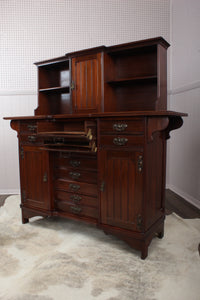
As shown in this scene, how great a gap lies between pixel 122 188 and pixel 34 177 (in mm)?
1139

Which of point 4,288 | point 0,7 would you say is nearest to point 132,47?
point 4,288

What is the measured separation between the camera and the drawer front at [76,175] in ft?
8.33

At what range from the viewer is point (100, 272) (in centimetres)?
201

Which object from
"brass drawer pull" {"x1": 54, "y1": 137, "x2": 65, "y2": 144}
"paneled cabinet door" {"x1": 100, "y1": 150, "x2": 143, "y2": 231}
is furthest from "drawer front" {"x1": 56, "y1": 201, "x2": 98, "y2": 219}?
"brass drawer pull" {"x1": 54, "y1": 137, "x2": 65, "y2": 144}

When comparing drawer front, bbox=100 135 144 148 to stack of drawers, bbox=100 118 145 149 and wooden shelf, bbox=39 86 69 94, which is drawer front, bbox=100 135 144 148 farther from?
wooden shelf, bbox=39 86 69 94

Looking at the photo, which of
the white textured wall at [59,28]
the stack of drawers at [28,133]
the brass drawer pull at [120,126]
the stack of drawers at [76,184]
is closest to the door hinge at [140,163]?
the brass drawer pull at [120,126]

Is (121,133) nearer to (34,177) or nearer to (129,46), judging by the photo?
(129,46)

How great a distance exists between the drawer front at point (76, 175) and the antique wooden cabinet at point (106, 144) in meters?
0.01

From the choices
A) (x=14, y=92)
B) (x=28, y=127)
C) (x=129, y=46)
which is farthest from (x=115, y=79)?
(x=14, y=92)

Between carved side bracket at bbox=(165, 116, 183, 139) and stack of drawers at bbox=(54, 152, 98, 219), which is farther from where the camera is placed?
stack of drawers at bbox=(54, 152, 98, 219)

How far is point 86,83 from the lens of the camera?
2.82m

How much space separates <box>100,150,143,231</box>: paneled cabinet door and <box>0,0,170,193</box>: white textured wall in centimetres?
250

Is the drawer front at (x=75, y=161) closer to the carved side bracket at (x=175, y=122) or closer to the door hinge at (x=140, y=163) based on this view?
the door hinge at (x=140, y=163)

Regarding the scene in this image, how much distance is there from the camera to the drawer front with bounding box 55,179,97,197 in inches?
100.0
